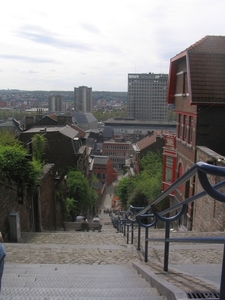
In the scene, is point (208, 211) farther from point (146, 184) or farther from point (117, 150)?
point (117, 150)

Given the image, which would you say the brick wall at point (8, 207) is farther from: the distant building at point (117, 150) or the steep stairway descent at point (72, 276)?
the distant building at point (117, 150)

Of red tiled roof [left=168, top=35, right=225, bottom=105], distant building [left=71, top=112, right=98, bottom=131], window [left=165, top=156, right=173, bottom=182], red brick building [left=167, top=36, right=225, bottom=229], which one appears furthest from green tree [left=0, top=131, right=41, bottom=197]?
distant building [left=71, top=112, right=98, bottom=131]

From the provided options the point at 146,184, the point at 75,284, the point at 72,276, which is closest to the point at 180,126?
the point at 146,184

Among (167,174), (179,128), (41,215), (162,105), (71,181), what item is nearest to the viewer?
(41,215)

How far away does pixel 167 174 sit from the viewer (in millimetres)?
24344

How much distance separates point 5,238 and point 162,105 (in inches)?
7186

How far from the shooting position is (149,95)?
18825cm

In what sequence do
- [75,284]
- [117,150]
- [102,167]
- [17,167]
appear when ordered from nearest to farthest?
1. [75,284]
2. [17,167]
3. [102,167]
4. [117,150]

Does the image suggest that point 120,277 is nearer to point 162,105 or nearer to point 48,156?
point 48,156

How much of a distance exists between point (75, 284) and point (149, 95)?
18687 centimetres

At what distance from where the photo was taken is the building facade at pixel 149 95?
185625 millimetres

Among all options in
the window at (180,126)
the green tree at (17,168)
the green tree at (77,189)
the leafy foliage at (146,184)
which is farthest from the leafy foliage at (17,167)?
the green tree at (77,189)

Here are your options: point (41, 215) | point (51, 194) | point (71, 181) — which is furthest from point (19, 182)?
point (71, 181)

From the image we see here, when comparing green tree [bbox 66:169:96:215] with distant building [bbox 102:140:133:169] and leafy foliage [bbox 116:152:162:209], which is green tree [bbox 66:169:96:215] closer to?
Answer: leafy foliage [bbox 116:152:162:209]
